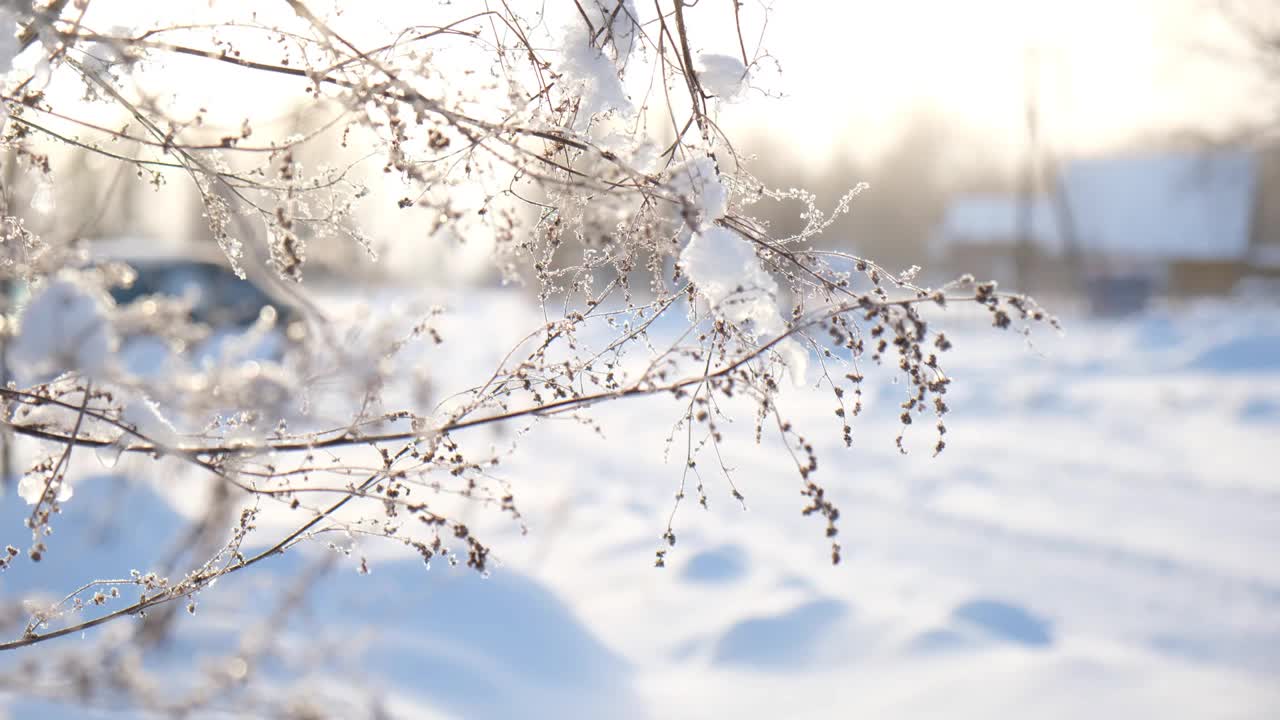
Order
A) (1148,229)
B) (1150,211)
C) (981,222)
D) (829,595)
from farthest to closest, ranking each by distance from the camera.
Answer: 1. (981,222)
2. (1150,211)
3. (1148,229)
4. (829,595)

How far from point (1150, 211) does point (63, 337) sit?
42.8m

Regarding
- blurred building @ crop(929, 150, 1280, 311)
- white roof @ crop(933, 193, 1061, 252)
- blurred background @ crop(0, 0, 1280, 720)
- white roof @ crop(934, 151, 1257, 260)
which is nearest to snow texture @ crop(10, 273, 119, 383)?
blurred background @ crop(0, 0, 1280, 720)

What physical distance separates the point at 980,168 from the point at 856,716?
224ft

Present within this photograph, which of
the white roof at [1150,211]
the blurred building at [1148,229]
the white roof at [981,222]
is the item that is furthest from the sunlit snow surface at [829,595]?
the white roof at [981,222]

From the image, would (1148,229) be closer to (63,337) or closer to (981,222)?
(981,222)

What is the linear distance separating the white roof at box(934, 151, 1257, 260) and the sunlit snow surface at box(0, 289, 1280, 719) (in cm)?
3039

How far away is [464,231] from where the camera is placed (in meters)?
2.04

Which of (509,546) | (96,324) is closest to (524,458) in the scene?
(509,546)

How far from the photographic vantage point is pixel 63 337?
1.32 meters

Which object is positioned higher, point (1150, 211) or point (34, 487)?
point (1150, 211)

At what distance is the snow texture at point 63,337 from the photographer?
1307mm

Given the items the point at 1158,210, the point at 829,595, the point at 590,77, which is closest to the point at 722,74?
the point at 590,77

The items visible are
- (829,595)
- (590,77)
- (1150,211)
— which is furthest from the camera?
(1150,211)

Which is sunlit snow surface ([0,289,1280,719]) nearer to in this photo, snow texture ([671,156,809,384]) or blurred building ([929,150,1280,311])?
snow texture ([671,156,809,384])
